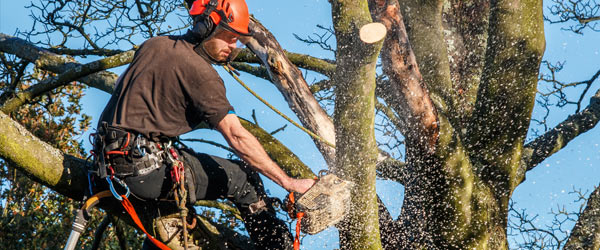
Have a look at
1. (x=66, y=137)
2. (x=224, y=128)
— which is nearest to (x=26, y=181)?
(x=66, y=137)

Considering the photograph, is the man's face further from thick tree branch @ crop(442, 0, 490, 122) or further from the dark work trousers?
thick tree branch @ crop(442, 0, 490, 122)

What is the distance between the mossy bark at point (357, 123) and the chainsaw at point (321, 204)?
5.8 inches

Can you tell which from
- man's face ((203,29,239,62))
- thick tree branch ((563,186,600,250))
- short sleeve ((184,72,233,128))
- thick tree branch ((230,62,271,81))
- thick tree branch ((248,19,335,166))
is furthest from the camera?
thick tree branch ((230,62,271,81))

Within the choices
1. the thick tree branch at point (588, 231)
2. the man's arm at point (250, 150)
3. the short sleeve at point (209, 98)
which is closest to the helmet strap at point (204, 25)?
the short sleeve at point (209, 98)

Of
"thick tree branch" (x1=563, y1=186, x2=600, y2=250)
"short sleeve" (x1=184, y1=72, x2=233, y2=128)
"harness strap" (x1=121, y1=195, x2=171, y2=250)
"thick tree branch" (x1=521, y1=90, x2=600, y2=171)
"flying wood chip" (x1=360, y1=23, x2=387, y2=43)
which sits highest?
"thick tree branch" (x1=521, y1=90, x2=600, y2=171)

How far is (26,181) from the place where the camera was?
607 centimetres

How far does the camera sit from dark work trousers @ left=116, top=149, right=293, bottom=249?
10.6ft

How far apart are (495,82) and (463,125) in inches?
31.7

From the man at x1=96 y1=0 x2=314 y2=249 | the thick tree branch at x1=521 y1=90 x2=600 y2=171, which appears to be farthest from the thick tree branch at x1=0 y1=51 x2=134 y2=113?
the thick tree branch at x1=521 y1=90 x2=600 y2=171

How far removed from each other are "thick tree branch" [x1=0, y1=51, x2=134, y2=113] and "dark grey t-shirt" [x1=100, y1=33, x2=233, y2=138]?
85.5 inches

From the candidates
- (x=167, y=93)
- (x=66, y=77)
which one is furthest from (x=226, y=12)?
(x=66, y=77)

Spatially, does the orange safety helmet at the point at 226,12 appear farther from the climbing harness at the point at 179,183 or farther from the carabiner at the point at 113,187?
the carabiner at the point at 113,187

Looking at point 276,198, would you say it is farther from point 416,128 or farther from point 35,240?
point 35,240

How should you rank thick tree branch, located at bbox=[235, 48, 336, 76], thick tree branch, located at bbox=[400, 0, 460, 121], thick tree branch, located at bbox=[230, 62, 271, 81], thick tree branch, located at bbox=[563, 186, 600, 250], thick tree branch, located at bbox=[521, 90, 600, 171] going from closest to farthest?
thick tree branch, located at bbox=[563, 186, 600, 250]
thick tree branch, located at bbox=[400, 0, 460, 121]
thick tree branch, located at bbox=[521, 90, 600, 171]
thick tree branch, located at bbox=[235, 48, 336, 76]
thick tree branch, located at bbox=[230, 62, 271, 81]
